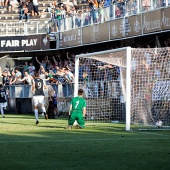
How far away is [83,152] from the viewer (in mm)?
13891

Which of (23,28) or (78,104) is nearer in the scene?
(78,104)

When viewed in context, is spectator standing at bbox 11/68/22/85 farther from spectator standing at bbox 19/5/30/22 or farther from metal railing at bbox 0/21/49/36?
spectator standing at bbox 19/5/30/22

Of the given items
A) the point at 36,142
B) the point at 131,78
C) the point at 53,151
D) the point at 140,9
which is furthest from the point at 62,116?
the point at 53,151

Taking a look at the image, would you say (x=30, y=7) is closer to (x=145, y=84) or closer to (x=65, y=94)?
(x=65, y=94)

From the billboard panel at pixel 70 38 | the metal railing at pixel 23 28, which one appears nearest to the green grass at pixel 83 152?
the billboard panel at pixel 70 38

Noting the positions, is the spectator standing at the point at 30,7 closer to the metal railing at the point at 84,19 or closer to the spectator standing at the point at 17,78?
the metal railing at the point at 84,19

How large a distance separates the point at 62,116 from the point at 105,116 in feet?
26.3

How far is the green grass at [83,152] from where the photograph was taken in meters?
11.4

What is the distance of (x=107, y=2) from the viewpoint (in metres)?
38.0

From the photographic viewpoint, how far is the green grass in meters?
11.4

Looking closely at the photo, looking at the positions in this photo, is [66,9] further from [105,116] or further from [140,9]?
[105,116]

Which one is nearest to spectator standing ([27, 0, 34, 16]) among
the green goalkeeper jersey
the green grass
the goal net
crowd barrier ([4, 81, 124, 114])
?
crowd barrier ([4, 81, 124, 114])

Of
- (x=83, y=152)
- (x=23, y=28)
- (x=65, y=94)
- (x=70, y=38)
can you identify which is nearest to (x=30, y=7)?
(x=23, y=28)

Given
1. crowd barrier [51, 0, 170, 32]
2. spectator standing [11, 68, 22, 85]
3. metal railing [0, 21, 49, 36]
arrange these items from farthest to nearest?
metal railing [0, 21, 49, 36] < spectator standing [11, 68, 22, 85] < crowd barrier [51, 0, 170, 32]
